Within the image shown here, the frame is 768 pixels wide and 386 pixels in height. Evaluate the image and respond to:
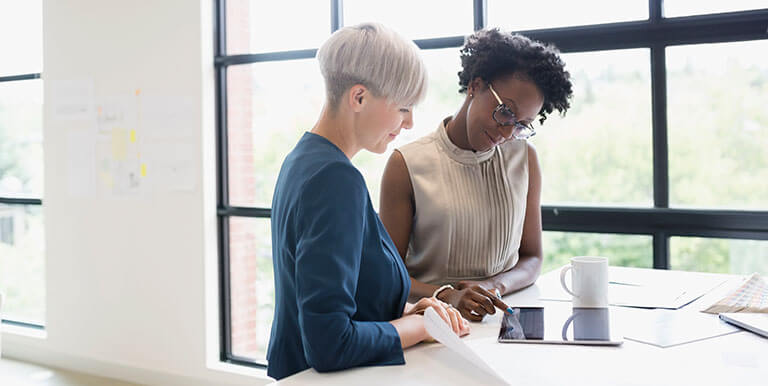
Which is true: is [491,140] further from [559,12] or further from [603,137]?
[559,12]

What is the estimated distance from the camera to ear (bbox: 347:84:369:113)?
3.51ft

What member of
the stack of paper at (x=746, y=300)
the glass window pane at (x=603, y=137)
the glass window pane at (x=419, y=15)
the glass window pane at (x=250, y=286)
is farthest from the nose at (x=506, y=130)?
the glass window pane at (x=250, y=286)

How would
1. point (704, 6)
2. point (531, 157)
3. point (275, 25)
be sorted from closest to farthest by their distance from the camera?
point (531, 157) → point (704, 6) → point (275, 25)

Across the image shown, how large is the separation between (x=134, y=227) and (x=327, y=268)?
112 inches

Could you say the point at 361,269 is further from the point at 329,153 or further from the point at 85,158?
the point at 85,158

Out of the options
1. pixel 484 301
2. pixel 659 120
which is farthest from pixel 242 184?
pixel 484 301

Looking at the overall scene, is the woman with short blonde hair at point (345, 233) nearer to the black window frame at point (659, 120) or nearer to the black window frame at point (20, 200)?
the black window frame at point (659, 120)

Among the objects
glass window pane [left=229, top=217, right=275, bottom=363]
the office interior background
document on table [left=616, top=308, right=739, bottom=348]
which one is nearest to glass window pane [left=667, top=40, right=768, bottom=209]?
the office interior background

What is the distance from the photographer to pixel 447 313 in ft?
3.71

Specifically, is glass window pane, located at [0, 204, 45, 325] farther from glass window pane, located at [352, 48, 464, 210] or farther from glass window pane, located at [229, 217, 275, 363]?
glass window pane, located at [352, 48, 464, 210]

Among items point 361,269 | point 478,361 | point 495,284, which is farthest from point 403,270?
point 495,284

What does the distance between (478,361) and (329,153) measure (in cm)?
40

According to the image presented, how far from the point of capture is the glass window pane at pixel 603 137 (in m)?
2.44

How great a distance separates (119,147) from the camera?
3447 mm
